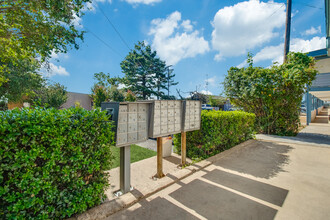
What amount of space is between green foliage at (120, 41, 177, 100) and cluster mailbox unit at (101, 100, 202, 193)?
2256 centimetres

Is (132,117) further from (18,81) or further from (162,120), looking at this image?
(18,81)

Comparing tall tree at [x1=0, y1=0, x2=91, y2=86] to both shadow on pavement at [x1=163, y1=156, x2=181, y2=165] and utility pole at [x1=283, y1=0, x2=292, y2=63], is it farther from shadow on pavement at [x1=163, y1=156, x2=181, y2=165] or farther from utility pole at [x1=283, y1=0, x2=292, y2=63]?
utility pole at [x1=283, y1=0, x2=292, y2=63]

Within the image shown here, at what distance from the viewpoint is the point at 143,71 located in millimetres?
25641

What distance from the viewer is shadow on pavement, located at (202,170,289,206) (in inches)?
92.0

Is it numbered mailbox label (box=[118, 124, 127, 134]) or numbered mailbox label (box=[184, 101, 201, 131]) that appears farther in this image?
numbered mailbox label (box=[184, 101, 201, 131])

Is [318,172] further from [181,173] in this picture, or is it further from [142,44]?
[142,44]

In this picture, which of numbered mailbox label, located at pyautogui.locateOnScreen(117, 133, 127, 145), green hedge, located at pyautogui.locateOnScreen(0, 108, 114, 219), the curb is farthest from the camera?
numbered mailbox label, located at pyautogui.locateOnScreen(117, 133, 127, 145)

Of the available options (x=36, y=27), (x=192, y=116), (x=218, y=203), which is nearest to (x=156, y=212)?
(x=218, y=203)

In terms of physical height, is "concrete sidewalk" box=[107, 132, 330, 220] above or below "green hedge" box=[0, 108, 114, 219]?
below

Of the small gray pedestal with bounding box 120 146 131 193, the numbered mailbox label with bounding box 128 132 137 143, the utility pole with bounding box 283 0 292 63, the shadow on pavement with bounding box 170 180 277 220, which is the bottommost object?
the shadow on pavement with bounding box 170 180 277 220

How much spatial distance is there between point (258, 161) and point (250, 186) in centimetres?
160

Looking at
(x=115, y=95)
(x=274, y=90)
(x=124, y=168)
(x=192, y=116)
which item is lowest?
(x=124, y=168)

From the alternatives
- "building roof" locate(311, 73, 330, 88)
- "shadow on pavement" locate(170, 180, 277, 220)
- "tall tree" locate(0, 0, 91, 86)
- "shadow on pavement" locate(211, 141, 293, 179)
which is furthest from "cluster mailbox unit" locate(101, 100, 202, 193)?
"building roof" locate(311, 73, 330, 88)

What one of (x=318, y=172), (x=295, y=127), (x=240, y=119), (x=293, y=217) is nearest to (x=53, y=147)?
(x=293, y=217)
